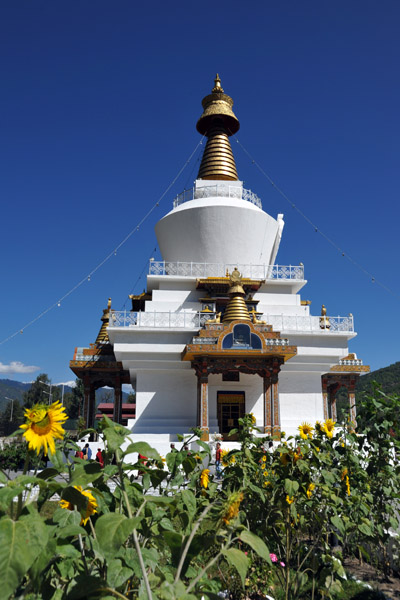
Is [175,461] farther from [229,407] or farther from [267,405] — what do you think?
[229,407]

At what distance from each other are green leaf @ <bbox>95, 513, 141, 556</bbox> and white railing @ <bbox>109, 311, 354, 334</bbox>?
57.1 ft

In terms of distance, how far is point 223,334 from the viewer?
17516mm

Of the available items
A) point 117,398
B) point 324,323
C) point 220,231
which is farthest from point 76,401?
point 324,323

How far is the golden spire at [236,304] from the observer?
60.8 ft

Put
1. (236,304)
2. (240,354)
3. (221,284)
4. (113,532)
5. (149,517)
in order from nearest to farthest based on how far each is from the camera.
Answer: (113,532), (149,517), (240,354), (236,304), (221,284)

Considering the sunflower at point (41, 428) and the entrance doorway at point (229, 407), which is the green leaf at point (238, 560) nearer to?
the sunflower at point (41, 428)

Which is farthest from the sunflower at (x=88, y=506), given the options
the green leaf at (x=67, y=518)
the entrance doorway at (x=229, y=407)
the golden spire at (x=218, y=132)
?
the golden spire at (x=218, y=132)

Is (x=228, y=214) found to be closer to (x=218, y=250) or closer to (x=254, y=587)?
(x=218, y=250)

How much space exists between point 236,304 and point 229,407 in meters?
4.43

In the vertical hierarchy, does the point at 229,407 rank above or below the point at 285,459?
above

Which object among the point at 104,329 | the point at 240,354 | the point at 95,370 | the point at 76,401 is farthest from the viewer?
the point at 76,401

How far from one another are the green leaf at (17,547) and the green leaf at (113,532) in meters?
0.19

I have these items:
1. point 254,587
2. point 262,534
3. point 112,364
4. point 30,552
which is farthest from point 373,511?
point 112,364

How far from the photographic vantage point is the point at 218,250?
22500 mm
